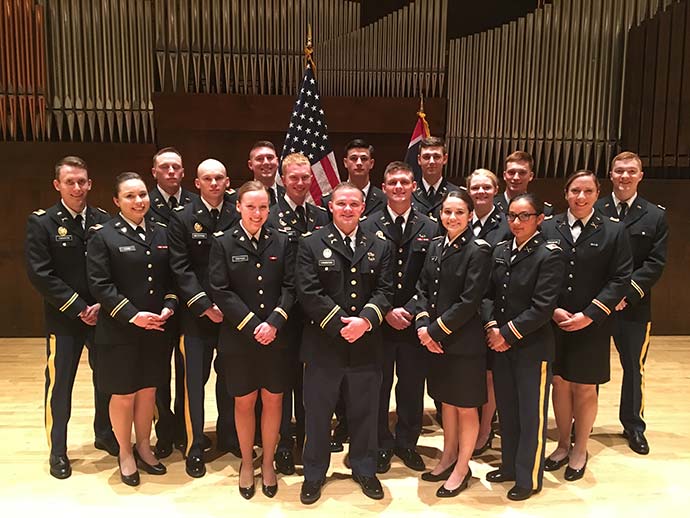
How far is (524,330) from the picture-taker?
3.09m

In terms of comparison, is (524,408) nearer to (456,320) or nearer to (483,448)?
(456,320)

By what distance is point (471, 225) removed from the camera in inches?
139

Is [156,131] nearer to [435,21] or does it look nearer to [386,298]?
[435,21]

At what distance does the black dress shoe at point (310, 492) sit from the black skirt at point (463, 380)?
759 mm

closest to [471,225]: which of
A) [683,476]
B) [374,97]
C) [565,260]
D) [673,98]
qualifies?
[565,260]

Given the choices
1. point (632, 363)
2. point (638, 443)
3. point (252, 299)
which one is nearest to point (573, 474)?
point (638, 443)

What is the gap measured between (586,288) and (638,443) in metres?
1.17

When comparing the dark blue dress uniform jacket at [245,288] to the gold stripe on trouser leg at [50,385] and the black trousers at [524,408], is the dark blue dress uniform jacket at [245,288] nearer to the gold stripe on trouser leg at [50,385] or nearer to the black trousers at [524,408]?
the gold stripe on trouser leg at [50,385]

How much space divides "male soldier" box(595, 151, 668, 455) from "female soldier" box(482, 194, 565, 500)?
30.9 inches

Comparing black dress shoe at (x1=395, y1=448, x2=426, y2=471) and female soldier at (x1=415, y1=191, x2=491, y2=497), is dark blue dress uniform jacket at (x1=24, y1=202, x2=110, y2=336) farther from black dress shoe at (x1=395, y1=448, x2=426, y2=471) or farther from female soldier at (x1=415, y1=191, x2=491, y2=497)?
black dress shoe at (x1=395, y1=448, x2=426, y2=471)

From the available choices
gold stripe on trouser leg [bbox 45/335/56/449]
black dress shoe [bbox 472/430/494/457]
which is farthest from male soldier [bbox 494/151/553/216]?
gold stripe on trouser leg [bbox 45/335/56/449]

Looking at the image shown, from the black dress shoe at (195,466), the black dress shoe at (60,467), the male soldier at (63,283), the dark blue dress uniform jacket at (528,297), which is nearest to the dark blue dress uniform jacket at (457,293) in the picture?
the dark blue dress uniform jacket at (528,297)

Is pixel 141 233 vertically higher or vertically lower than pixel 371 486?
higher

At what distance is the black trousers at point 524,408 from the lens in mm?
3176
